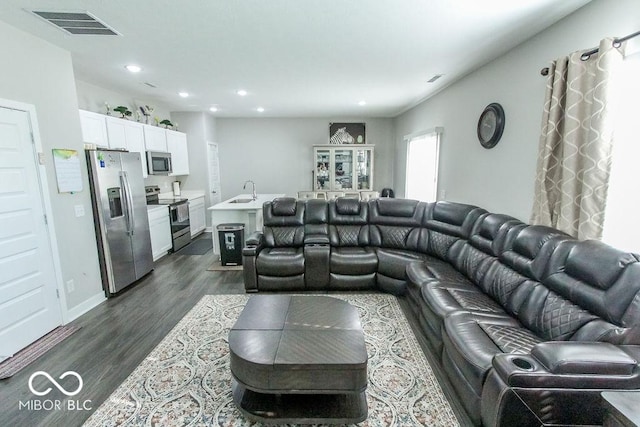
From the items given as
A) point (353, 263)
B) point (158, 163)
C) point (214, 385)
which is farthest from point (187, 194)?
point (214, 385)

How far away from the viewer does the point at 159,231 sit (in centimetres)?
471

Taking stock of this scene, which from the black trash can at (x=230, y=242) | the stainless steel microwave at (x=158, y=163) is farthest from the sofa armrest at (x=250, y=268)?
the stainless steel microwave at (x=158, y=163)

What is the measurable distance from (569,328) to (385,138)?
6004mm

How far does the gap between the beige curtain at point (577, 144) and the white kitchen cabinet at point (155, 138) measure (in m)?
5.32

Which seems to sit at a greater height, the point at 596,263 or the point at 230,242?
the point at 596,263

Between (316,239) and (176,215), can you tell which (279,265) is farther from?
(176,215)

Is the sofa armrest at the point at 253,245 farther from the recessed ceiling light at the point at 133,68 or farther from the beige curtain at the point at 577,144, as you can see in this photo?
the beige curtain at the point at 577,144

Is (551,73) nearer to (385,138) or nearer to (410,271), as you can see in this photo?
(410,271)

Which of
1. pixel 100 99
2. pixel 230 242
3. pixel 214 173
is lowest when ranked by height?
pixel 230 242

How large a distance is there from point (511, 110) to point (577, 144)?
980 millimetres

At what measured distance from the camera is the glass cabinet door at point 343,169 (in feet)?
22.6

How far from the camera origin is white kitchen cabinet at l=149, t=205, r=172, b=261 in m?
4.52

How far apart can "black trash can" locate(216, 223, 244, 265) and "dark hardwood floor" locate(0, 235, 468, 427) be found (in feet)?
0.91

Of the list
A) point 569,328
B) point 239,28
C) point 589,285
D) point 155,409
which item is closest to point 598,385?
point 569,328
